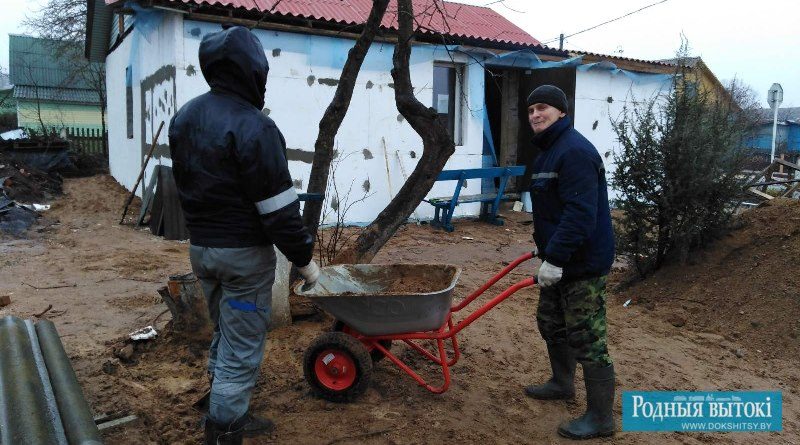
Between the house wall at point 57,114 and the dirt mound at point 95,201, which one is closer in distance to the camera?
the dirt mound at point 95,201

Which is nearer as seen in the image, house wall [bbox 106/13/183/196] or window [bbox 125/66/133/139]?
house wall [bbox 106/13/183/196]

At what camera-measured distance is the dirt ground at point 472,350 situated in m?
3.26

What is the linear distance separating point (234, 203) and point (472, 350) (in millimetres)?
2461

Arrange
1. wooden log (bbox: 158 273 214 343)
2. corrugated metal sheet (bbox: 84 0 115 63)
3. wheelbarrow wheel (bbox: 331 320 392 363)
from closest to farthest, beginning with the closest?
wheelbarrow wheel (bbox: 331 320 392 363), wooden log (bbox: 158 273 214 343), corrugated metal sheet (bbox: 84 0 115 63)

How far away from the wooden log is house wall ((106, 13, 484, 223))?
4227 mm

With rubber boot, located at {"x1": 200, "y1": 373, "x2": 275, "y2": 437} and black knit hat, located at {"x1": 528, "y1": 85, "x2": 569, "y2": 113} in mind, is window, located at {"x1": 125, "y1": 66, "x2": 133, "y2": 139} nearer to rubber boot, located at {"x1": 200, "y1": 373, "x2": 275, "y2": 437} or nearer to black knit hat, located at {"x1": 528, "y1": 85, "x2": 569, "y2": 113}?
rubber boot, located at {"x1": 200, "y1": 373, "x2": 275, "y2": 437}

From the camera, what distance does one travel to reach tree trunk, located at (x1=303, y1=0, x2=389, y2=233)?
449 centimetres

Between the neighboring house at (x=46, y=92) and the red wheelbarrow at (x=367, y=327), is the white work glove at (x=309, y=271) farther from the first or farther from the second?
the neighboring house at (x=46, y=92)

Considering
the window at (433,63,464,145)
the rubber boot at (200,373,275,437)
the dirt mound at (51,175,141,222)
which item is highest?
the window at (433,63,464,145)

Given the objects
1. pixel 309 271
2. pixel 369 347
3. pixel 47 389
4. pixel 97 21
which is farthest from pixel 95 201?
pixel 309 271

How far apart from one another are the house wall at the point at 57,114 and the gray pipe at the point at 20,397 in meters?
27.9

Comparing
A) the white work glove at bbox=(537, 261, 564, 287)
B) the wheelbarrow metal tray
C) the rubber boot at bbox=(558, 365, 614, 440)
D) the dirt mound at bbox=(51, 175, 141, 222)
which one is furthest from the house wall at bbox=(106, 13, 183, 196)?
the rubber boot at bbox=(558, 365, 614, 440)

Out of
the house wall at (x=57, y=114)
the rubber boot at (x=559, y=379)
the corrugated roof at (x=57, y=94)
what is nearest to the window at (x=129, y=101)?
the rubber boot at (x=559, y=379)

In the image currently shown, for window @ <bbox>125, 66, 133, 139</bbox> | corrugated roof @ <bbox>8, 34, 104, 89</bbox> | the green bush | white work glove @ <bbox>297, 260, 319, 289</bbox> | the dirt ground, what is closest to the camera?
white work glove @ <bbox>297, 260, 319, 289</bbox>
